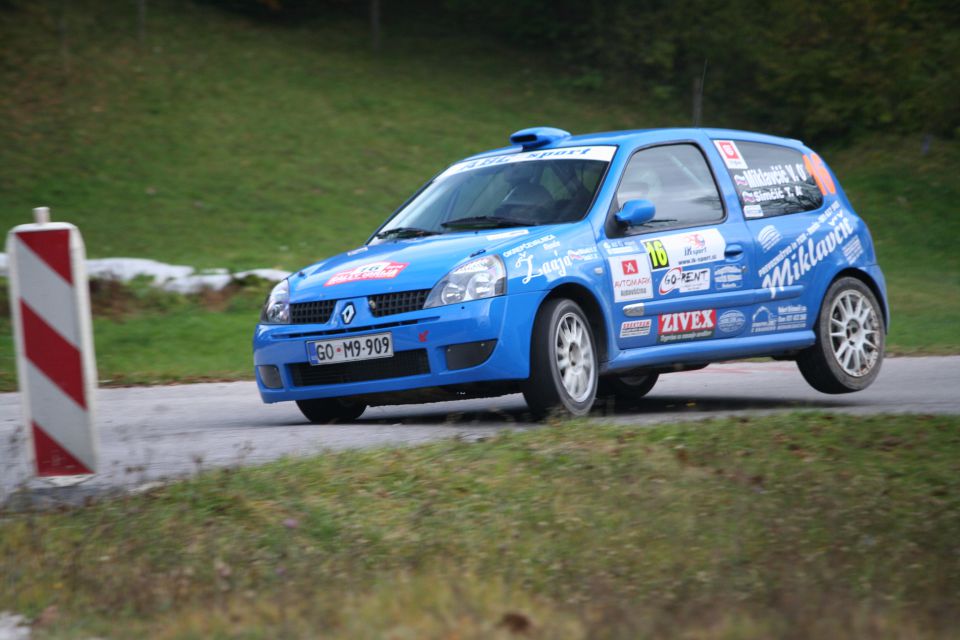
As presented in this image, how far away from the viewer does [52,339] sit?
217 inches

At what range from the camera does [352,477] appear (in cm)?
579

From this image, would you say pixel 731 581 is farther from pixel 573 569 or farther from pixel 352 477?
pixel 352 477

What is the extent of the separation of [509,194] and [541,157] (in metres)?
0.40

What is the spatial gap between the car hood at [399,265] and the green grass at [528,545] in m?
1.38

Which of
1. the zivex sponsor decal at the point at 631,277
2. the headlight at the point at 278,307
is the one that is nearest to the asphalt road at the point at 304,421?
the headlight at the point at 278,307

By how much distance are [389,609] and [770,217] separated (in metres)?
6.07

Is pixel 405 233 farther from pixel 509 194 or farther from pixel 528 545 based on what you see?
pixel 528 545

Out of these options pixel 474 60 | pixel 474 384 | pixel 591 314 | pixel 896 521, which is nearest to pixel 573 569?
pixel 896 521

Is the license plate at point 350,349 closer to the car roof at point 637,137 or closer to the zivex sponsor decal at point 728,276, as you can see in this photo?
the car roof at point 637,137

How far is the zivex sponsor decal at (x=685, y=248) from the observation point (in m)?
8.45

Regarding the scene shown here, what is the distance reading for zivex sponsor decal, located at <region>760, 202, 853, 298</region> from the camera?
9172mm

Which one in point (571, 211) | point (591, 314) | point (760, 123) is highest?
point (760, 123)

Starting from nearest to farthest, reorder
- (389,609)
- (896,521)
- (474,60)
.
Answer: (389,609)
(896,521)
(474,60)

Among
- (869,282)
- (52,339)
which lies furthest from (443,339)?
(869,282)
